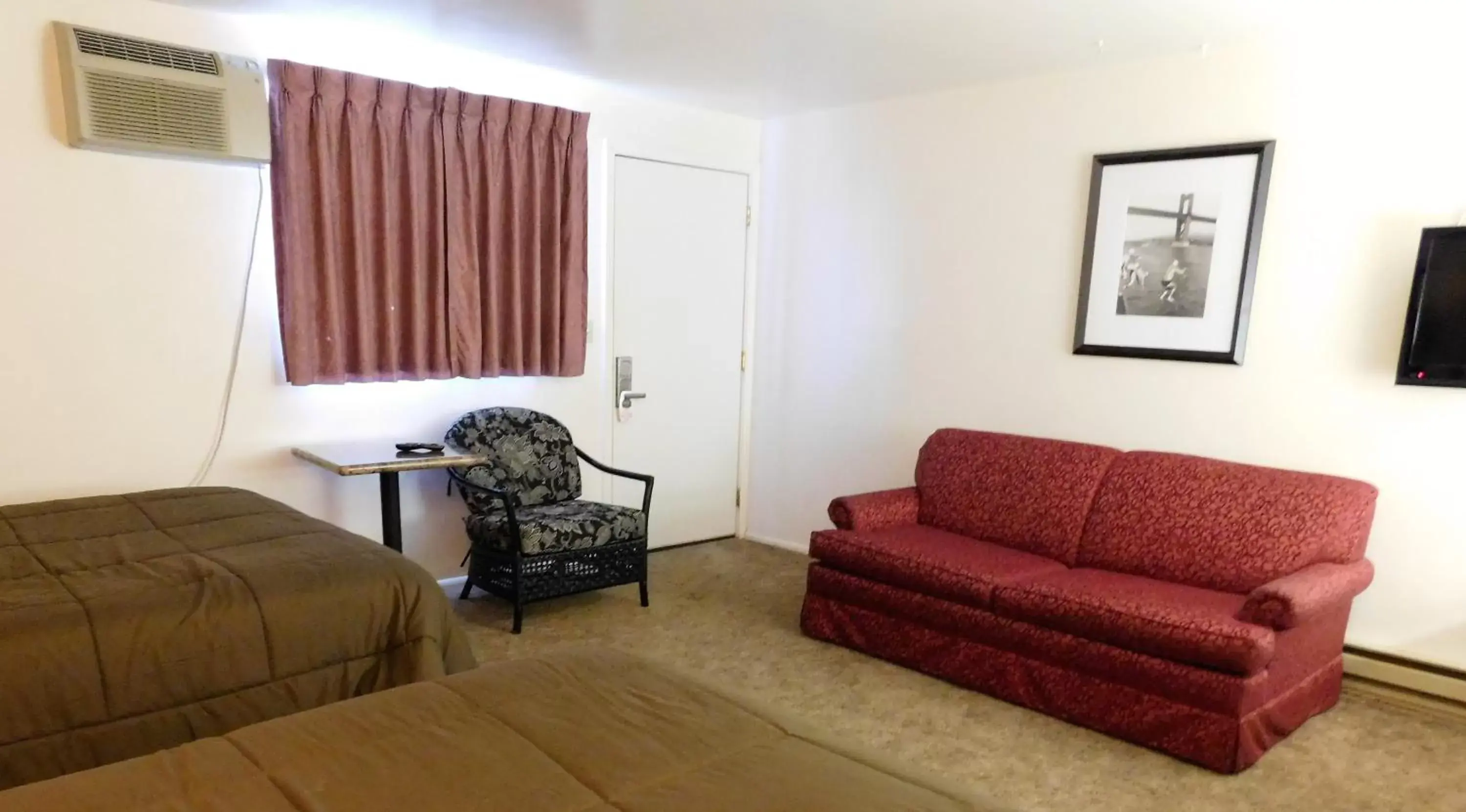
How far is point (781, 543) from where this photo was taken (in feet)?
16.9

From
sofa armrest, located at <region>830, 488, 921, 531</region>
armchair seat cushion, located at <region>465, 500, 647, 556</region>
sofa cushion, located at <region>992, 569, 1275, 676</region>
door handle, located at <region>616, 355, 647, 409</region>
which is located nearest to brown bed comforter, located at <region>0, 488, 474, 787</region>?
armchair seat cushion, located at <region>465, 500, 647, 556</region>

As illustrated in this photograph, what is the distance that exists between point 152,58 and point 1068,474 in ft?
12.6

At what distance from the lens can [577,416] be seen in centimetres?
452

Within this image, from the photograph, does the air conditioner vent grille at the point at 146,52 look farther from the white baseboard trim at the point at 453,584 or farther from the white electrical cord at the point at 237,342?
the white baseboard trim at the point at 453,584

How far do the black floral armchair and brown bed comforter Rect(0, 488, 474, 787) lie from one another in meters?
0.99

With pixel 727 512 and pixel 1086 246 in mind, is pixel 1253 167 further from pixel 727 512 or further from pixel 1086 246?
pixel 727 512

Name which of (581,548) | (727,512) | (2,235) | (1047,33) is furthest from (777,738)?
(727,512)

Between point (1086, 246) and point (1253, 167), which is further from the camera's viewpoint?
point (1086, 246)

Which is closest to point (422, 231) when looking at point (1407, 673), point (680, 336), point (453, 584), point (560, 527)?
point (560, 527)

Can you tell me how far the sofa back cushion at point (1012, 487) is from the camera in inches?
139

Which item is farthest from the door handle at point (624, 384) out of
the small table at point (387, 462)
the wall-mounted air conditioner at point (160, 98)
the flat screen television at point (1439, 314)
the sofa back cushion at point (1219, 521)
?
the flat screen television at point (1439, 314)

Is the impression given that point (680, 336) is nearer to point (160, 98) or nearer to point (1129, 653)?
point (160, 98)

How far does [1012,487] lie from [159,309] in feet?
11.4

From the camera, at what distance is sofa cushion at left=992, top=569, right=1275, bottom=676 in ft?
8.55
